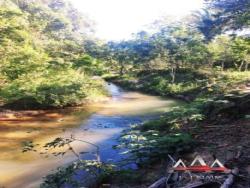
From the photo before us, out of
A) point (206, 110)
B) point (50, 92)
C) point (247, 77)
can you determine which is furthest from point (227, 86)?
point (50, 92)

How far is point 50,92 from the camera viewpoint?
19422 mm

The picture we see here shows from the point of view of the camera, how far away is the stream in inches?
378

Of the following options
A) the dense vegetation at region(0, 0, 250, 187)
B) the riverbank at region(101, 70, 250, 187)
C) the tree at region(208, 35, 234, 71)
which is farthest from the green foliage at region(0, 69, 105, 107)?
the tree at region(208, 35, 234, 71)

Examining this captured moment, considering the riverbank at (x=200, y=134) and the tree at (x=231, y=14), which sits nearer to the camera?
the riverbank at (x=200, y=134)

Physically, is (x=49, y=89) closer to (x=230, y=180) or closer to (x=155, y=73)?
(x=230, y=180)

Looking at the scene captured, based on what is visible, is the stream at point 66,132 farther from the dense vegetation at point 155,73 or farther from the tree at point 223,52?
the tree at point 223,52

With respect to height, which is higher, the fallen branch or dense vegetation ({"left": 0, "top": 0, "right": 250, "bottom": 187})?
dense vegetation ({"left": 0, "top": 0, "right": 250, "bottom": 187})

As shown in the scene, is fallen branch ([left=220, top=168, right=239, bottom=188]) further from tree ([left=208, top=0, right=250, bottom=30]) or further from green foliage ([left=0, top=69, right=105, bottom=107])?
green foliage ([left=0, top=69, right=105, bottom=107])

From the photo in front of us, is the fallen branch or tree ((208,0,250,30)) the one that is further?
tree ((208,0,250,30))

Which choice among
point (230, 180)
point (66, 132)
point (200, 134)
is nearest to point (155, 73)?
point (66, 132)

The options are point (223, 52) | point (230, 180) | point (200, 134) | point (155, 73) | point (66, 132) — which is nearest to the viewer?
point (230, 180)

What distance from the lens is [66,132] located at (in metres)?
14.3

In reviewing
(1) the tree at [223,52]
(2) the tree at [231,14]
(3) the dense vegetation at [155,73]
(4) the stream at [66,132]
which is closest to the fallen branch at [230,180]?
(3) the dense vegetation at [155,73]

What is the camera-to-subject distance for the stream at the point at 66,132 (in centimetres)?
959
